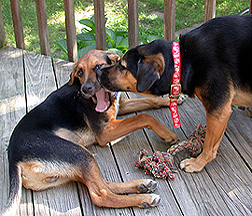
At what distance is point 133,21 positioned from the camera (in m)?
5.36

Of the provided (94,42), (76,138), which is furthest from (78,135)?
(94,42)

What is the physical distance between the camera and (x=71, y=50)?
583 cm

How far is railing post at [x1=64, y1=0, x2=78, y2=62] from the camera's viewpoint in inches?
218

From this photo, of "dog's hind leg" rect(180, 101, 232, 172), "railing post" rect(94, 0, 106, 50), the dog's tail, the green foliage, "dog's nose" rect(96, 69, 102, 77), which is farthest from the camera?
the green foliage

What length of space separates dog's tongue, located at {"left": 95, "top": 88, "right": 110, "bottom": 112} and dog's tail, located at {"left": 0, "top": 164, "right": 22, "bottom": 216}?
3.96 ft

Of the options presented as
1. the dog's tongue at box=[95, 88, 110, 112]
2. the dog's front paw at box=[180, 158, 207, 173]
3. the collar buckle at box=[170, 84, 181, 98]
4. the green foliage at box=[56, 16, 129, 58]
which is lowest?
the dog's front paw at box=[180, 158, 207, 173]

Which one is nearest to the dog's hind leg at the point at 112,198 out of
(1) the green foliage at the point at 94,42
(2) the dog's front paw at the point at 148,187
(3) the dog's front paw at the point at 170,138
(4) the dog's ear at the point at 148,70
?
(2) the dog's front paw at the point at 148,187

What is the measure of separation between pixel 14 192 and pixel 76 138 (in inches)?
43.5

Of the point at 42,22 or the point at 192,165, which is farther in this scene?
the point at 42,22

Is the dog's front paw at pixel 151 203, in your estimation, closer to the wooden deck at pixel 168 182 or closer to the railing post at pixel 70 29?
the wooden deck at pixel 168 182

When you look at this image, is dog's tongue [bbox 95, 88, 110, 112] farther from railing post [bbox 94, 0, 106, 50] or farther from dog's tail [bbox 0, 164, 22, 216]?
railing post [bbox 94, 0, 106, 50]

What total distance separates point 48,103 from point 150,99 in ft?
4.69

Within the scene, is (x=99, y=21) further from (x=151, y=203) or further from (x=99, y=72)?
(x=151, y=203)

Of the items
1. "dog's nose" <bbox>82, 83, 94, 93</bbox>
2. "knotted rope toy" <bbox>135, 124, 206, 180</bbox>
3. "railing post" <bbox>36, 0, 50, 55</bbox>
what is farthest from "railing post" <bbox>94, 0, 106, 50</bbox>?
"knotted rope toy" <bbox>135, 124, 206, 180</bbox>
